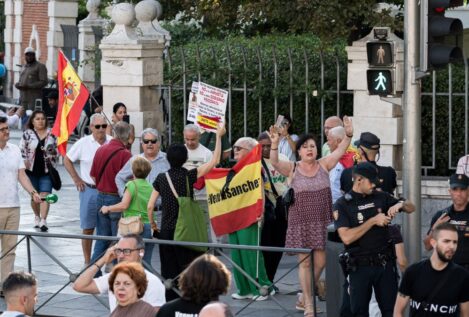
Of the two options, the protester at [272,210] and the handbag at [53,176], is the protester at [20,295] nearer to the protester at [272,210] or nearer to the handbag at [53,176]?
the protester at [272,210]

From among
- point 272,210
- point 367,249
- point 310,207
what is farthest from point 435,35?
point 272,210

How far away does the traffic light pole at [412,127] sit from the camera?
1119cm

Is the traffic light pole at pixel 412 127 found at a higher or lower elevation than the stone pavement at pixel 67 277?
higher

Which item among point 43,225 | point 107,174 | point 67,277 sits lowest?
point 67,277

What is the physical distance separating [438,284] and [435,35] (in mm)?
2628

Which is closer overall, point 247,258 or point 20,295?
point 20,295

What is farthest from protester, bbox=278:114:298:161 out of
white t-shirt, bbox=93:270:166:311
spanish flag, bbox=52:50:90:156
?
white t-shirt, bbox=93:270:166:311

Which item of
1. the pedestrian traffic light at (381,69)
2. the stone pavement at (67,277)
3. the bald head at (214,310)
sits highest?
the pedestrian traffic light at (381,69)

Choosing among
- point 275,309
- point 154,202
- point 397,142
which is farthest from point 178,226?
point 397,142

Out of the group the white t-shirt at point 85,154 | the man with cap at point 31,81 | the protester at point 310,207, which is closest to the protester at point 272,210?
the protester at point 310,207

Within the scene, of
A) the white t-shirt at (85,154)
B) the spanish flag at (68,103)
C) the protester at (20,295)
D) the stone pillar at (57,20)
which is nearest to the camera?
the protester at (20,295)

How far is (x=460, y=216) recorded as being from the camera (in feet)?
36.4

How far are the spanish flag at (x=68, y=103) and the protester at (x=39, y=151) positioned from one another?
3.32ft

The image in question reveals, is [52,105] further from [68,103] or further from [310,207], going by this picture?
[310,207]
